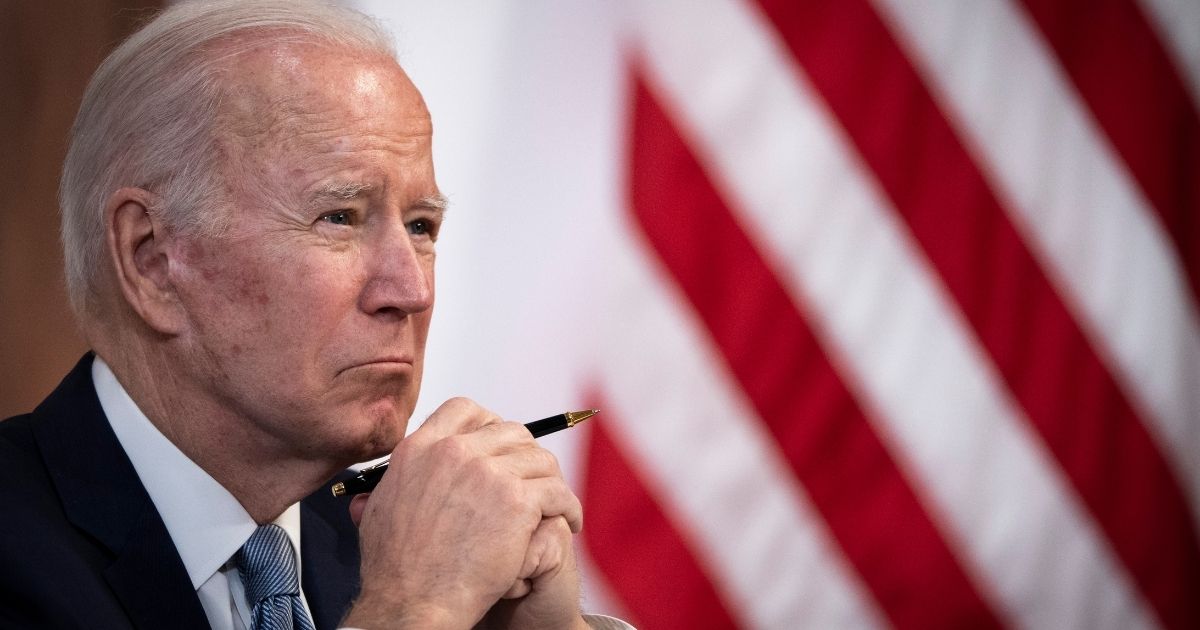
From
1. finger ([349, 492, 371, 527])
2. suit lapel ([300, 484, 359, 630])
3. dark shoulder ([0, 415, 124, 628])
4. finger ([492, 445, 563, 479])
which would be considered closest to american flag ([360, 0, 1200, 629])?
suit lapel ([300, 484, 359, 630])

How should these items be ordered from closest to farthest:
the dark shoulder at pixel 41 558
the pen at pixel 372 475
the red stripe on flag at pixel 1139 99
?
the dark shoulder at pixel 41 558 < the pen at pixel 372 475 < the red stripe on flag at pixel 1139 99

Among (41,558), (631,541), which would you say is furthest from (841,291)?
(41,558)

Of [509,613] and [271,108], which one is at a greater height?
[271,108]

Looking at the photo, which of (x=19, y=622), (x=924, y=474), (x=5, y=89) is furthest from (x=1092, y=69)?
(x=19, y=622)

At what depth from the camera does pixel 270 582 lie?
54.4 inches

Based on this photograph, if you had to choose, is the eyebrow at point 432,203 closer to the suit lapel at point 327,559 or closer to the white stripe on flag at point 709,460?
the suit lapel at point 327,559

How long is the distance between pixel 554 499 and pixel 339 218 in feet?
1.30

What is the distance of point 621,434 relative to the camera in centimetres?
226

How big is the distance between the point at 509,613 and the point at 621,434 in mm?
849

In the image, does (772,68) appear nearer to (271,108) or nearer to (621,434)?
(621,434)

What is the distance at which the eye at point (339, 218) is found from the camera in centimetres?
135

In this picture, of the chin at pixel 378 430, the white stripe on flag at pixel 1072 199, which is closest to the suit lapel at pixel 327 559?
the chin at pixel 378 430

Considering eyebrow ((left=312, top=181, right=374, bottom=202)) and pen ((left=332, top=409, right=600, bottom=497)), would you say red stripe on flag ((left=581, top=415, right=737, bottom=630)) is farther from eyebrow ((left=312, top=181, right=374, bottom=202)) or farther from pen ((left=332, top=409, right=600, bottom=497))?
eyebrow ((left=312, top=181, right=374, bottom=202))

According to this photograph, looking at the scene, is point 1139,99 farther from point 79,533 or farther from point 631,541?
point 79,533
